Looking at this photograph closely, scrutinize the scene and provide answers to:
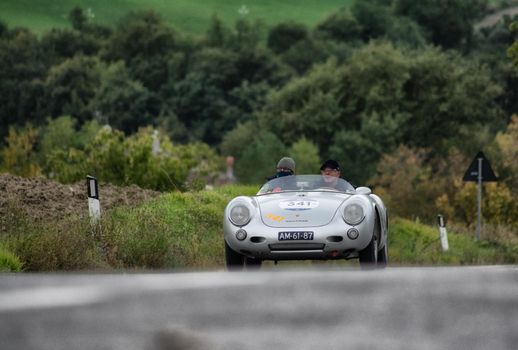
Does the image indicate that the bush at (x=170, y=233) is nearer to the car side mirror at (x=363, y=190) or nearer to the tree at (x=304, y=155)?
the car side mirror at (x=363, y=190)

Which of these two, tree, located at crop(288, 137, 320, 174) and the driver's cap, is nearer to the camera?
the driver's cap

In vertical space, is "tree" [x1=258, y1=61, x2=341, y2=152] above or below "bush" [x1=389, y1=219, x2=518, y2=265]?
above

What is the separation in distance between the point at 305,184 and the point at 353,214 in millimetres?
1103

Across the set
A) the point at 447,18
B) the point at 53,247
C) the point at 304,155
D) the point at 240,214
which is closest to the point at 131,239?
the point at 53,247

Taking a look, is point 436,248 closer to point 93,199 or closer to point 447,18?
point 93,199

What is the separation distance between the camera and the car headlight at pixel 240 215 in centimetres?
1441

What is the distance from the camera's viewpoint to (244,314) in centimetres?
232

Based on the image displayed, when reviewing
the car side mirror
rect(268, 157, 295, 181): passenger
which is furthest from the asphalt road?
rect(268, 157, 295, 181): passenger

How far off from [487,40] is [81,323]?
168403mm

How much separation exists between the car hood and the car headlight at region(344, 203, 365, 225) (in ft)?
0.37

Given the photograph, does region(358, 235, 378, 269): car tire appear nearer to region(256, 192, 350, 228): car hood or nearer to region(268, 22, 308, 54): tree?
region(256, 192, 350, 228): car hood

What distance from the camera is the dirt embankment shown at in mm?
20016

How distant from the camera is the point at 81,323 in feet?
7.52

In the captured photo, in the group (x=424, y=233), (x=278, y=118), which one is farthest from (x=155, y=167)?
(x=278, y=118)
